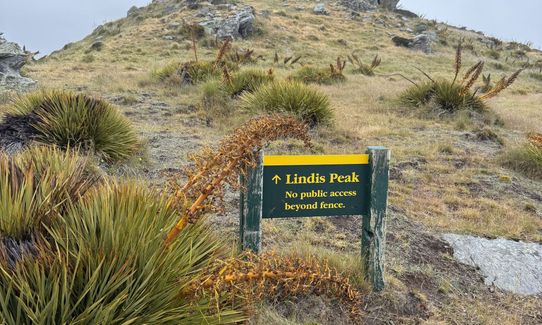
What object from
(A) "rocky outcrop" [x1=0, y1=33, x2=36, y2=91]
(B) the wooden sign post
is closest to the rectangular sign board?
(B) the wooden sign post

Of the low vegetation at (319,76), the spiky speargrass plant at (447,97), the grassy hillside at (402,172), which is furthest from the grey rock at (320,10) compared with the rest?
the spiky speargrass plant at (447,97)

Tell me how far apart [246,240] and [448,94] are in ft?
30.8

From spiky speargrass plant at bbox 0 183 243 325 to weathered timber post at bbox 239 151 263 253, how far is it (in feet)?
2.68

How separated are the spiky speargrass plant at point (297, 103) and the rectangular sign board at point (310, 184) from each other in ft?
17.9

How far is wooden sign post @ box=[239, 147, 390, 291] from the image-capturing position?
3287 millimetres

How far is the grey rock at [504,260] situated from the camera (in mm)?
4215

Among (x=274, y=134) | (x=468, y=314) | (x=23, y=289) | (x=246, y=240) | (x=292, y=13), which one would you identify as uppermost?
(x=292, y=13)

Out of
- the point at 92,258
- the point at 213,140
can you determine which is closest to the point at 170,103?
the point at 213,140

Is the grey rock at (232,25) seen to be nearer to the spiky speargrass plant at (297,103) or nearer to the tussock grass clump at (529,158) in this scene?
the spiky speargrass plant at (297,103)

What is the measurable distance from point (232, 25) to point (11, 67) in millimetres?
17569

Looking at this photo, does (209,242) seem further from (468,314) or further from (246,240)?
(468,314)

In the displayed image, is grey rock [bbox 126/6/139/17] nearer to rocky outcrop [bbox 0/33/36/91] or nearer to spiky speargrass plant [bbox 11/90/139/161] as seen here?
rocky outcrop [bbox 0/33/36/91]

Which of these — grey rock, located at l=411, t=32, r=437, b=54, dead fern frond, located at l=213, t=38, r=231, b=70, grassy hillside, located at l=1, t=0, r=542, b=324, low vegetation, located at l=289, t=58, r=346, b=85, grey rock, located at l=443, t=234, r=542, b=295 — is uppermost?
grey rock, located at l=411, t=32, r=437, b=54

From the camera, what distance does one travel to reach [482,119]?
11.0 m
